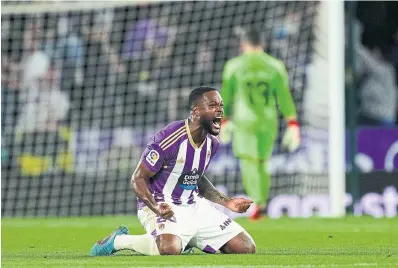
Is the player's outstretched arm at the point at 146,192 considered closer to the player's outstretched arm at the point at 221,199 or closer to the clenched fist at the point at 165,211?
the clenched fist at the point at 165,211

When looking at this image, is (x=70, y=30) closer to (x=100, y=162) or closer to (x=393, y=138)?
(x=100, y=162)

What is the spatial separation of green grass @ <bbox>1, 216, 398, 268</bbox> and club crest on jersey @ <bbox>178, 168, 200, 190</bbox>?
1.65ft

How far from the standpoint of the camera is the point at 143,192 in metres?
8.16

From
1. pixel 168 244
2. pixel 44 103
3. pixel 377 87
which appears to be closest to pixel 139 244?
pixel 168 244

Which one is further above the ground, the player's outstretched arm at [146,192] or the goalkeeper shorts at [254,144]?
the player's outstretched arm at [146,192]

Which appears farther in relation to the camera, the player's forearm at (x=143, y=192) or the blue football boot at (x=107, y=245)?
the blue football boot at (x=107, y=245)

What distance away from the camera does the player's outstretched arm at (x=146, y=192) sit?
7904 millimetres

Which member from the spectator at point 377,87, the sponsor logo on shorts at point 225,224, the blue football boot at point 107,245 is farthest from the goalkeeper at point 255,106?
the blue football boot at point 107,245

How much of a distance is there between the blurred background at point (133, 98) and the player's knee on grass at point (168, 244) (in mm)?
7488

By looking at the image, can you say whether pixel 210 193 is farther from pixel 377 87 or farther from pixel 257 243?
pixel 377 87

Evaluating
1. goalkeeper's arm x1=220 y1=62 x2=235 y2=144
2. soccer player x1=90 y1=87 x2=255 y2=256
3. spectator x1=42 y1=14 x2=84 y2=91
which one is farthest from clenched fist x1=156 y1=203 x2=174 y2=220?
spectator x1=42 y1=14 x2=84 y2=91

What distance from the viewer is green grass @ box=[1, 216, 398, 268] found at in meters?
7.70

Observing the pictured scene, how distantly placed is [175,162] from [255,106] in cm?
627

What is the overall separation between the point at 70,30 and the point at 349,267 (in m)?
11.0
